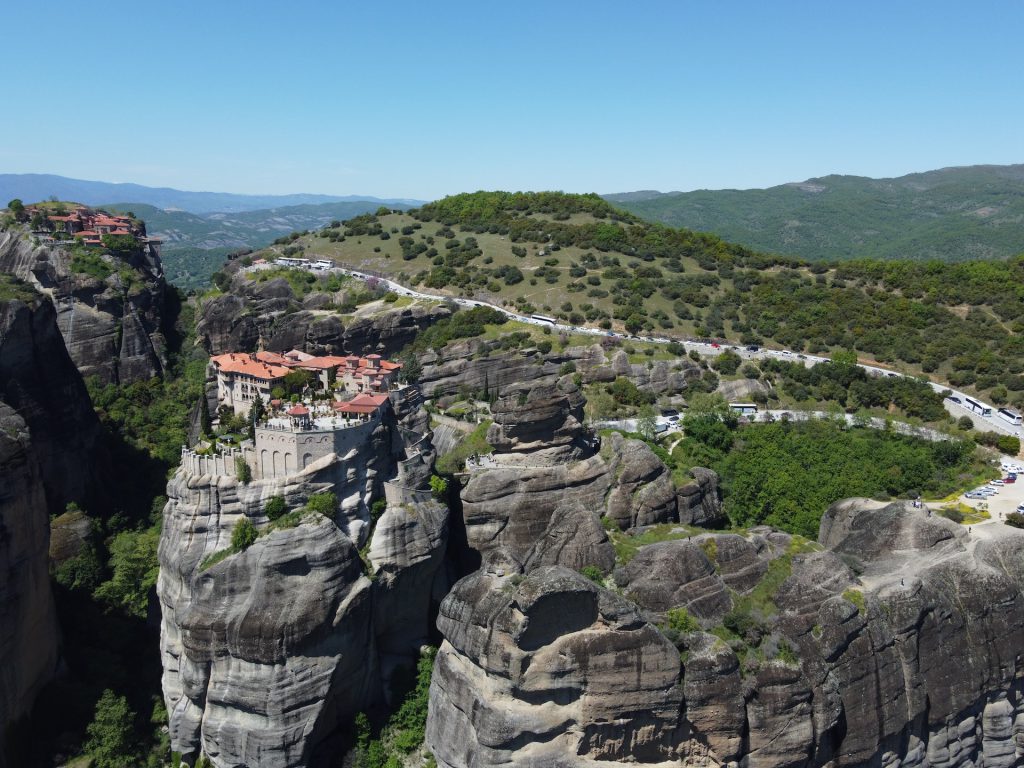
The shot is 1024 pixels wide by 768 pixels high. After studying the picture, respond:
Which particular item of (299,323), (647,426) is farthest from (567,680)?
(299,323)

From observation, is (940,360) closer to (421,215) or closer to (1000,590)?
(1000,590)

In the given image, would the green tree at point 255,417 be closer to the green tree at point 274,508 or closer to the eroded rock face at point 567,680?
the green tree at point 274,508

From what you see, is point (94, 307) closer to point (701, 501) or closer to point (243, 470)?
point (243, 470)

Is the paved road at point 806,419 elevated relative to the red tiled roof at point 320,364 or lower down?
lower down

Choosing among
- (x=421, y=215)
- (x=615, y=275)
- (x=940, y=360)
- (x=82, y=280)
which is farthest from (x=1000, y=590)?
(x=421, y=215)

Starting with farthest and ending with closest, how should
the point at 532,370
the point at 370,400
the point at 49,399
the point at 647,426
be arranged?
the point at 532,370
the point at 647,426
the point at 49,399
the point at 370,400

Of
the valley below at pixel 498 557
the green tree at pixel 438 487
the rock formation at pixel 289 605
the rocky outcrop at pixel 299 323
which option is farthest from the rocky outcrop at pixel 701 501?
the rocky outcrop at pixel 299 323
